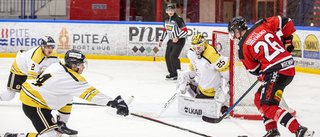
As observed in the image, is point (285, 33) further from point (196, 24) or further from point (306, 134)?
point (196, 24)

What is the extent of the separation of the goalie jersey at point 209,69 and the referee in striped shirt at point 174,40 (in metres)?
2.84

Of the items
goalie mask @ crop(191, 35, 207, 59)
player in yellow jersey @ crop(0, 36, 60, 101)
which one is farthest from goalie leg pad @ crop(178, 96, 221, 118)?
player in yellow jersey @ crop(0, 36, 60, 101)

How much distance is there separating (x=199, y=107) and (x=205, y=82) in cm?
26

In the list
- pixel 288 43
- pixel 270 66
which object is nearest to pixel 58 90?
pixel 270 66

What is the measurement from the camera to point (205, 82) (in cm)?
471

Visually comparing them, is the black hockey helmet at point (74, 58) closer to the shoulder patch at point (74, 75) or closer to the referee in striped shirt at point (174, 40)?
the shoulder patch at point (74, 75)

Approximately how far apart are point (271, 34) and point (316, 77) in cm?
509

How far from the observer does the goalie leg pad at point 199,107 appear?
14.9ft

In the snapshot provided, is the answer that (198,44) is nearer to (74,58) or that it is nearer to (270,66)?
(270,66)

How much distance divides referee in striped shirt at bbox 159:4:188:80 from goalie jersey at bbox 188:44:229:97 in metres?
2.84

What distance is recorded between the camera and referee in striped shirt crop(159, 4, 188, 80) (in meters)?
7.69

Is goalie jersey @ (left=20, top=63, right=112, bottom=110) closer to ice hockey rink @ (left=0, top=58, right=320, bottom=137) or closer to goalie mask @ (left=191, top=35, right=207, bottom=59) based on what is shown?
ice hockey rink @ (left=0, top=58, right=320, bottom=137)

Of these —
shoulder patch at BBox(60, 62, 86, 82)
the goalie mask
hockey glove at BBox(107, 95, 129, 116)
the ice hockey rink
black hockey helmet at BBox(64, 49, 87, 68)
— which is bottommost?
the ice hockey rink

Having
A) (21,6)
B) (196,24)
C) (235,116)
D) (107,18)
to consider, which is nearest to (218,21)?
(196,24)
